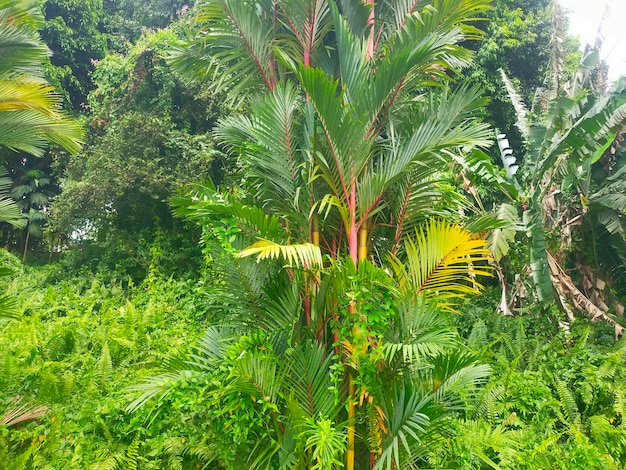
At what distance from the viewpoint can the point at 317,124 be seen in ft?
8.82

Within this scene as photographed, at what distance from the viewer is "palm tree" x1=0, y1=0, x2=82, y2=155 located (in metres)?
3.66

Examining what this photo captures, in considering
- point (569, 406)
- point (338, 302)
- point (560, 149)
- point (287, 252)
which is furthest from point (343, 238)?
point (560, 149)

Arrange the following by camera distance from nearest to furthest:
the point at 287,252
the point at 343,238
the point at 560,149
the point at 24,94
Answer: the point at 287,252 < the point at 343,238 < the point at 24,94 < the point at 560,149

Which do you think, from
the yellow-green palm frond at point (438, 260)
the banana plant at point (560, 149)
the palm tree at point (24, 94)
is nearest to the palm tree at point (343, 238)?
the yellow-green palm frond at point (438, 260)

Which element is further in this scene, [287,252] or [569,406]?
[569,406]

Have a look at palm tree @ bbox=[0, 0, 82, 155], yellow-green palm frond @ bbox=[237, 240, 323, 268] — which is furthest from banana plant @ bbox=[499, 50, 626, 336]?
palm tree @ bbox=[0, 0, 82, 155]

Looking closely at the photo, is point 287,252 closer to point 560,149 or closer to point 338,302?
point 338,302

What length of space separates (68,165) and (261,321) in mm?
8882

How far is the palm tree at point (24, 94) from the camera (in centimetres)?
366

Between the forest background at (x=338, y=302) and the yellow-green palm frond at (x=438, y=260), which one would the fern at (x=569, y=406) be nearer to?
the forest background at (x=338, y=302)

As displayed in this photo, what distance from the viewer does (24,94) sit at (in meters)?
3.62

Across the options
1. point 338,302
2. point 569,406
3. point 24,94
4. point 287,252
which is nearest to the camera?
point 287,252

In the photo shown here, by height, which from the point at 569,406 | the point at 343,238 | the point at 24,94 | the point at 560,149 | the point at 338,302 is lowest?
the point at 569,406

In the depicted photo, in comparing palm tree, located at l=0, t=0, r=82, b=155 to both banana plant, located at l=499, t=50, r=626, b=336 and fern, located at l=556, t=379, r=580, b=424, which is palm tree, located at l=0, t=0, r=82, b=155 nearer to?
banana plant, located at l=499, t=50, r=626, b=336
